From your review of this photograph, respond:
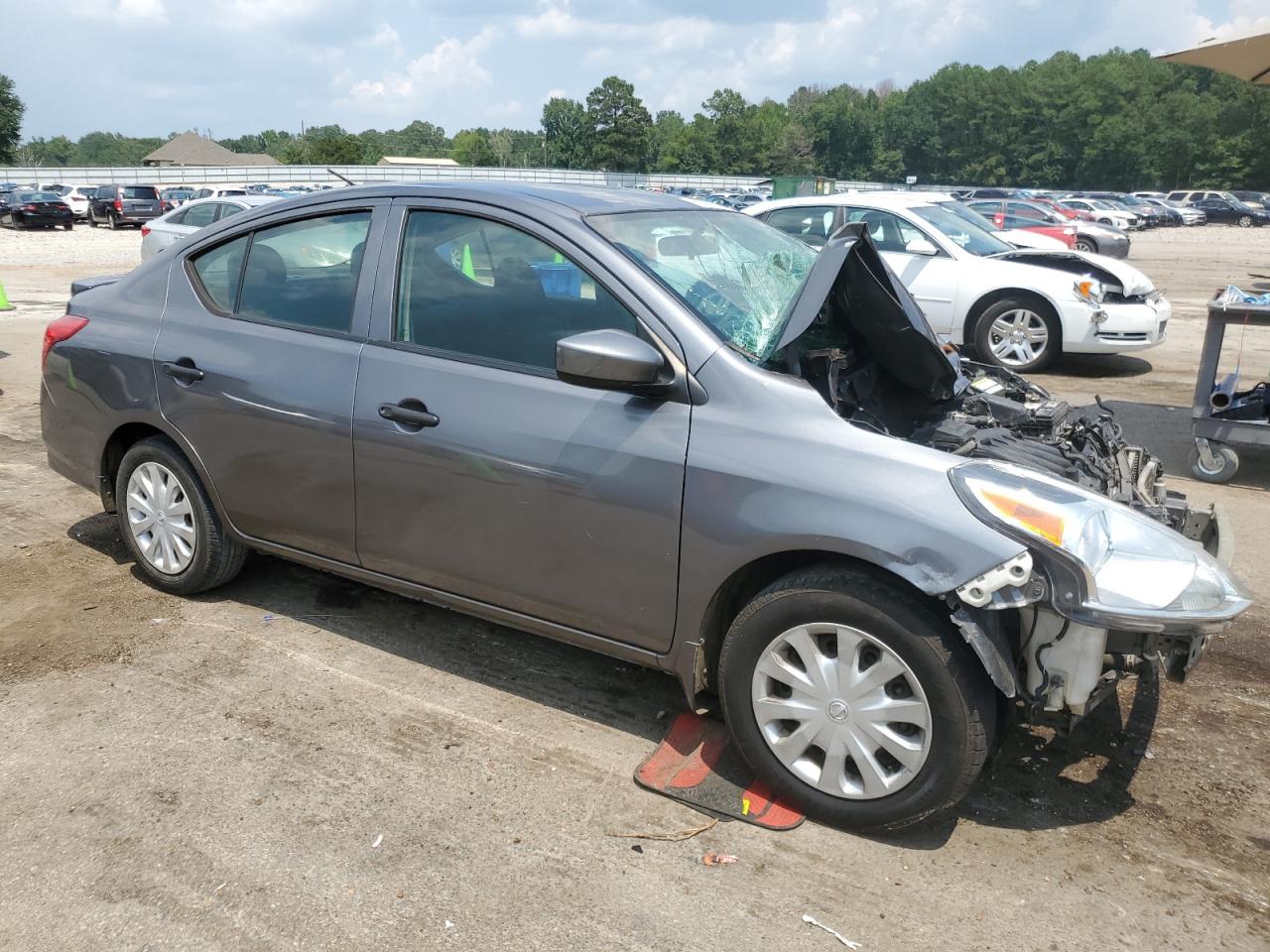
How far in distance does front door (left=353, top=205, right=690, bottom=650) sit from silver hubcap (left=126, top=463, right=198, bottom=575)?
112 centimetres

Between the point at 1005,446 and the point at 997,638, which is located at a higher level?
the point at 1005,446

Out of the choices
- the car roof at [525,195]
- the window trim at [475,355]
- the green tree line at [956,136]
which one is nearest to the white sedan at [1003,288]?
the car roof at [525,195]

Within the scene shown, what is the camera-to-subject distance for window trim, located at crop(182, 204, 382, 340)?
3.70m

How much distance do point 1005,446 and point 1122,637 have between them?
78 centimetres

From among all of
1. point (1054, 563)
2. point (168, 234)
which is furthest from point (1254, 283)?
point (1054, 563)

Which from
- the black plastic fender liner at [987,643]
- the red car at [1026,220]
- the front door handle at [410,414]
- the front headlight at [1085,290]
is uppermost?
the red car at [1026,220]

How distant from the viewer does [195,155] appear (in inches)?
4269

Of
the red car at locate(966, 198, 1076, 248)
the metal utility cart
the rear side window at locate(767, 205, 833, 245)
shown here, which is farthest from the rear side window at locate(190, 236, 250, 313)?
the red car at locate(966, 198, 1076, 248)

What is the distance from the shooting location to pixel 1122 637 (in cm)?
271

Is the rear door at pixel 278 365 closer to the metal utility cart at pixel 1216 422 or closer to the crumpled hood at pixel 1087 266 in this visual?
the metal utility cart at pixel 1216 422

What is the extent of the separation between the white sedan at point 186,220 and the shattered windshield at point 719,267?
1296 centimetres

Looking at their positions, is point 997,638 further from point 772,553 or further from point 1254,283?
point 1254,283

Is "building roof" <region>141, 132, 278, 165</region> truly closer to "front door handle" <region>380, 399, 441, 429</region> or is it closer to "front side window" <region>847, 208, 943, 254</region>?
"front side window" <region>847, 208, 943, 254</region>

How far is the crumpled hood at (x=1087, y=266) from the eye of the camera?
9.83 metres
